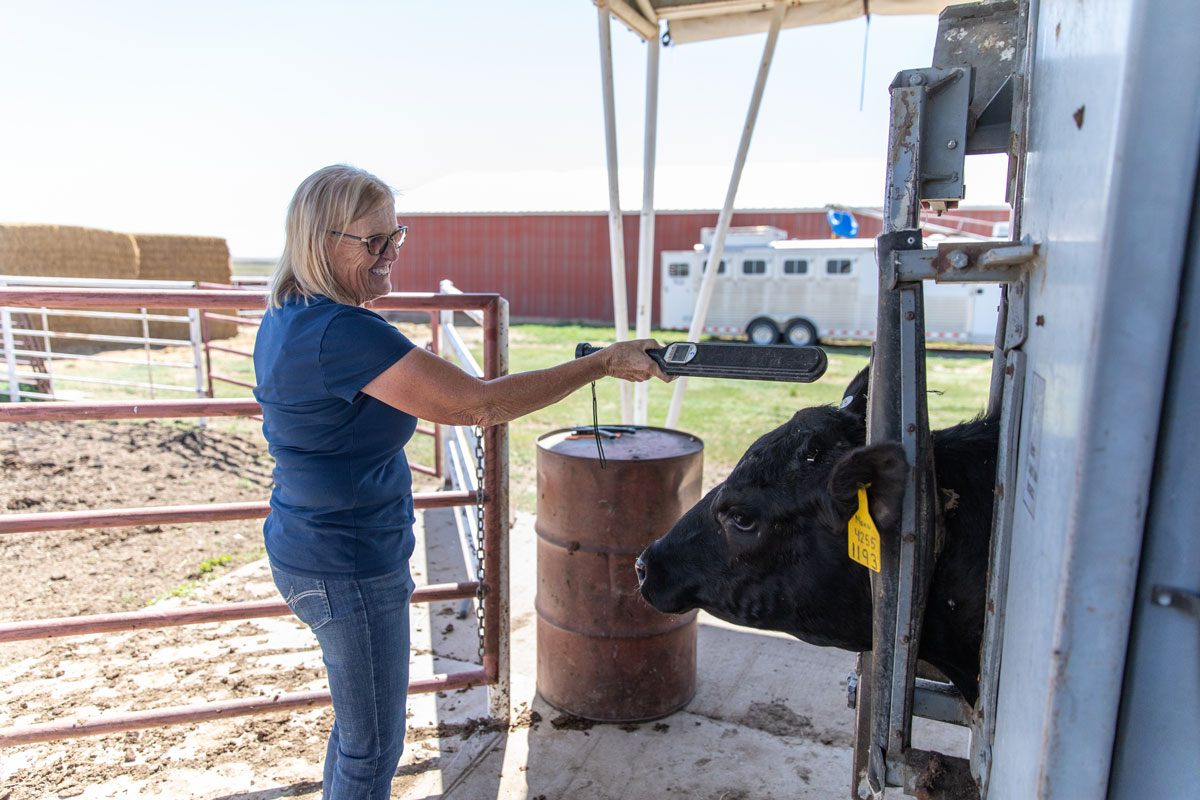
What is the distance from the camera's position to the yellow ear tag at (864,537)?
158cm

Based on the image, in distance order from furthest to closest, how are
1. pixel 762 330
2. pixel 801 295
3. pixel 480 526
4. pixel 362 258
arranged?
pixel 762 330
pixel 801 295
pixel 480 526
pixel 362 258

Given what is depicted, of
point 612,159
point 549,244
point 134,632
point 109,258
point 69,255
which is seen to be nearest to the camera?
point 134,632

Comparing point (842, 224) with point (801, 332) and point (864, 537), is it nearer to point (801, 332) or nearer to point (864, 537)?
point (801, 332)

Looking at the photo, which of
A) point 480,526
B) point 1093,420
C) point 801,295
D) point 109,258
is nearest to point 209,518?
point 480,526

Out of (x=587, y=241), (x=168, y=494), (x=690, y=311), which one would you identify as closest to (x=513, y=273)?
(x=587, y=241)

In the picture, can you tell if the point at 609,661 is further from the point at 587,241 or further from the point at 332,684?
the point at 587,241

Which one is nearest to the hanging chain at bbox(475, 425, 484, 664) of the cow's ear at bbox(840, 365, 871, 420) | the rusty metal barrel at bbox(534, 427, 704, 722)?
the rusty metal barrel at bbox(534, 427, 704, 722)

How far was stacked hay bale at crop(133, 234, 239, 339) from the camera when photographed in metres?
18.5

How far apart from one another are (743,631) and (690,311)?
50.0 feet

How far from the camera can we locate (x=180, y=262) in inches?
739

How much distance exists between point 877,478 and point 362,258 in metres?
1.21

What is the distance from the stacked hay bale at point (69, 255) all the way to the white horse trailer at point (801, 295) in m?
11.9

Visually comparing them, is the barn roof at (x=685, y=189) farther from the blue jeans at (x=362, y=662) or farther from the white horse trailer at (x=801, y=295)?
the blue jeans at (x=362, y=662)

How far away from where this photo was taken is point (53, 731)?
249 centimetres
